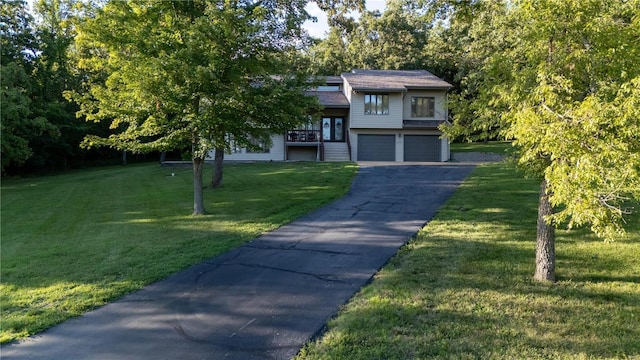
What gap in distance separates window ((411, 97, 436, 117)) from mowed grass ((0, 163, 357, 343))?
34.1ft

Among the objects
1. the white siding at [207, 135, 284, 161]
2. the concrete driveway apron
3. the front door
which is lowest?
the concrete driveway apron

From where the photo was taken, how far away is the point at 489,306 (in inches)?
188

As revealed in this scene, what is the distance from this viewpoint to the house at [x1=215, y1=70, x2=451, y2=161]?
26125 mm

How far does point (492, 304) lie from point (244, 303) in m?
2.84

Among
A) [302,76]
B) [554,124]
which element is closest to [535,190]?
[302,76]

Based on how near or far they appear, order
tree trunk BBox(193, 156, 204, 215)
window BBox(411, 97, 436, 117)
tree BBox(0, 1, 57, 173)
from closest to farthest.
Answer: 1. tree trunk BBox(193, 156, 204, 215)
2. tree BBox(0, 1, 57, 173)
3. window BBox(411, 97, 436, 117)

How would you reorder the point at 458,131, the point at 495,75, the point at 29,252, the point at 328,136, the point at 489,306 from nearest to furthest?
the point at 489,306 → the point at 495,75 → the point at 458,131 → the point at 29,252 → the point at 328,136

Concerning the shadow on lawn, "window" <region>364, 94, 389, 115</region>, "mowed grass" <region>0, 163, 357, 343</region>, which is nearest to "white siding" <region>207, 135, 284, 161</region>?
"window" <region>364, 94, 389, 115</region>

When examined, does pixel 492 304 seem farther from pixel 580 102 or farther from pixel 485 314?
pixel 580 102

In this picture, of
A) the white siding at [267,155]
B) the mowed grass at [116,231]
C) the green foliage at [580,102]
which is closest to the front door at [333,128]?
the white siding at [267,155]

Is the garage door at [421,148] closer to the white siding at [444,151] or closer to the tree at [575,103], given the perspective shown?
the white siding at [444,151]

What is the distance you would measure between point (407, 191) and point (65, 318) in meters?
10.3

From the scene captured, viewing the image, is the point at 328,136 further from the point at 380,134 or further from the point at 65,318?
the point at 65,318

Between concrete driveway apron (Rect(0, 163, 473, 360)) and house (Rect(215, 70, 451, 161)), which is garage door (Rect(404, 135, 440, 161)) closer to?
house (Rect(215, 70, 451, 161))
